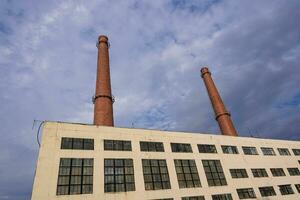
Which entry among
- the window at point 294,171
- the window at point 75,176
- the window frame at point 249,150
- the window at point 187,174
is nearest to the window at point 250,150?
the window frame at point 249,150

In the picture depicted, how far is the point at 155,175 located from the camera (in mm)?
22984

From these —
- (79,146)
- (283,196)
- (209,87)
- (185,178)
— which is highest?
(209,87)

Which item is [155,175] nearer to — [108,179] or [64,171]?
[108,179]

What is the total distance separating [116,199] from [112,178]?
2070 mm

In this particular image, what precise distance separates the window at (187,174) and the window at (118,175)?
617cm

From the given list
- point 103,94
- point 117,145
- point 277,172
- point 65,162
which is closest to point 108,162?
point 117,145

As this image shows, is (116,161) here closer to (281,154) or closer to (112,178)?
(112,178)

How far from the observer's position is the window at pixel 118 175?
20.4 metres

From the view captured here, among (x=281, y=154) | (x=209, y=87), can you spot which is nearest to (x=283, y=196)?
(x=281, y=154)

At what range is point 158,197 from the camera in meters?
21.5

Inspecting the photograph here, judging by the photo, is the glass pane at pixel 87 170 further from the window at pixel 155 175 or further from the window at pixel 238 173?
the window at pixel 238 173

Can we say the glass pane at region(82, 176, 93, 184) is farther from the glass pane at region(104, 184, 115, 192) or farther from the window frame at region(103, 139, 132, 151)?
the window frame at region(103, 139, 132, 151)

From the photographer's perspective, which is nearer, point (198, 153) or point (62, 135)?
point (62, 135)

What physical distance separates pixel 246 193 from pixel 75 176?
73.6ft
